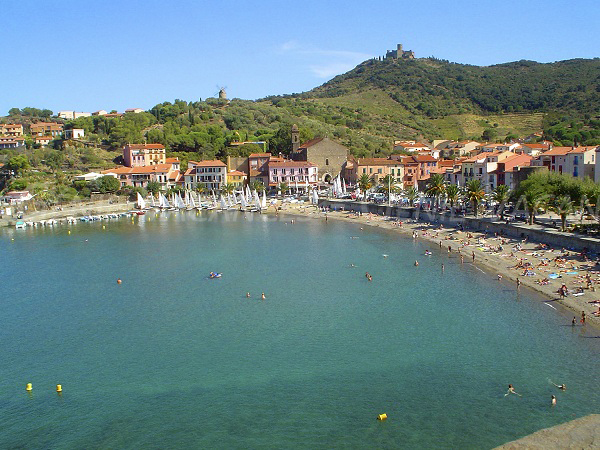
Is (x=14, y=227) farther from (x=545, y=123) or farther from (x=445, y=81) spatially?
(x=445, y=81)

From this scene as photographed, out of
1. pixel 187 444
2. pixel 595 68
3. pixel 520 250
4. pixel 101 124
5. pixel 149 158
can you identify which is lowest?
pixel 187 444

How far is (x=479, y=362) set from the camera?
22609 mm

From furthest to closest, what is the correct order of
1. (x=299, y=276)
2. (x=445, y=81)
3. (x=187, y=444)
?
(x=445, y=81) < (x=299, y=276) < (x=187, y=444)

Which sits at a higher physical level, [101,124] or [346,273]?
[101,124]

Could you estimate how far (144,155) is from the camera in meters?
96.2

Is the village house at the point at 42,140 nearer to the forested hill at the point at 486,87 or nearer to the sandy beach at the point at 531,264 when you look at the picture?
the sandy beach at the point at 531,264

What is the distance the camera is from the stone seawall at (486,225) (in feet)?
122

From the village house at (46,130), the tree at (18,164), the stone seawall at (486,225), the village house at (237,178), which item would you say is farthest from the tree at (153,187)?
the village house at (46,130)

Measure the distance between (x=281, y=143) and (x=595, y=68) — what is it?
302 feet

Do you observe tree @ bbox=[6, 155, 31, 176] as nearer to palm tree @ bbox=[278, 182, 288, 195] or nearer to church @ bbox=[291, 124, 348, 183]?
palm tree @ bbox=[278, 182, 288, 195]

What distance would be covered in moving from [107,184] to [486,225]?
58.6 meters

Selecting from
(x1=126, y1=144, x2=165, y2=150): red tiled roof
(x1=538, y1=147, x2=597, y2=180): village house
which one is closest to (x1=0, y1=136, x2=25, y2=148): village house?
(x1=126, y1=144, x2=165, y2=150): red tiled roof

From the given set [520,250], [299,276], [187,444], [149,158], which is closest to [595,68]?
[149,158]

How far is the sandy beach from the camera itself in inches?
1131
